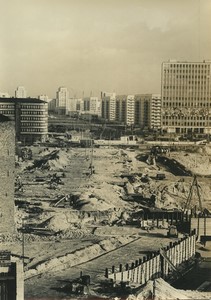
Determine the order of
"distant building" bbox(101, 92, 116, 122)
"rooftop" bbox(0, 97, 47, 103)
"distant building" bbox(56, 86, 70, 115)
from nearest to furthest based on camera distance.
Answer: "distant building" bbox(56, 86, 70, 115)
"rooftop" bbox(0, 97, 47, 103)
"distant building" bbox(101, 92, 116, 122)

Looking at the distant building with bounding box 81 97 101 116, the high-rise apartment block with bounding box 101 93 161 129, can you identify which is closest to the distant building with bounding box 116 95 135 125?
the high-rise apartment block with bounding box 101 93 161 129

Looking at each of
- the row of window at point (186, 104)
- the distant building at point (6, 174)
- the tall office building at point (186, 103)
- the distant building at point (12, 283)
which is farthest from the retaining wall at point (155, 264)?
the row of window at point (186, 104)

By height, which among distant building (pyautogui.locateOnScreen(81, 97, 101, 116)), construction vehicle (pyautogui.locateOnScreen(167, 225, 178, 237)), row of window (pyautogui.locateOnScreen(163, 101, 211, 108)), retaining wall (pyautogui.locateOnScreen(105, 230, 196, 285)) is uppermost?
row of window (pyautogui.locateOnScreen(163, 101, 211, 108))

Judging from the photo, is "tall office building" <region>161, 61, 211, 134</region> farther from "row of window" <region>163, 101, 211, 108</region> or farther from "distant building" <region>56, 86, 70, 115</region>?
"distant building" <region>56, 86, 70, 115</region>

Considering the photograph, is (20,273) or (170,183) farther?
(170,183)

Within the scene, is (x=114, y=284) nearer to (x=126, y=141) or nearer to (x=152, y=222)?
(x=152, y=222)

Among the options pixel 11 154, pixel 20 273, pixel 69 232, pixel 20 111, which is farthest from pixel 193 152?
pixel 20 273
